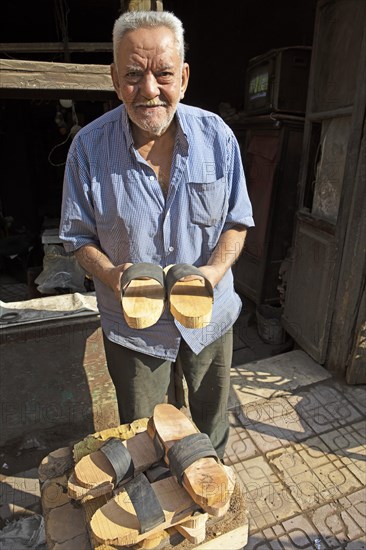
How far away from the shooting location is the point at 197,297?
5.43 ft

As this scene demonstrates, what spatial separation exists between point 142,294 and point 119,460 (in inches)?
25.7

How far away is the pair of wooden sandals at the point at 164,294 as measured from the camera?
60.9 inches

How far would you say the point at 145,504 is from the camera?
1.39m

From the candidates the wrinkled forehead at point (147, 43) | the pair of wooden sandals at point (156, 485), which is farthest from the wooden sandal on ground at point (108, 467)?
the wrinkled forehead at point (147, 43)

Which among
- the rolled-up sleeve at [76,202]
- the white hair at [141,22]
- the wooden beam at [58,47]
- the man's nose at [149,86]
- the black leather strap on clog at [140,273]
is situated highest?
the wooden beam at [58,47]

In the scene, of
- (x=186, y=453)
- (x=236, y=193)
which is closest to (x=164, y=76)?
(x=236, y=193)

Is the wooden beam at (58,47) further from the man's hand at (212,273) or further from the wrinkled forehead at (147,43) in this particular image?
the man's hand at (212,273)

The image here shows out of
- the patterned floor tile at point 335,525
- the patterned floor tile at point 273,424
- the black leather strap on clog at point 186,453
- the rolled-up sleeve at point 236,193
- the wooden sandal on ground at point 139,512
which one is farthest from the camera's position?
the patterned floor tile at point 273,424

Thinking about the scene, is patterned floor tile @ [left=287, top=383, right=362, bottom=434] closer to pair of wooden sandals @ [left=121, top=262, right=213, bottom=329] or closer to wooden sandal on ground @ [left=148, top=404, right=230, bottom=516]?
wooden sandal on ground @ [left=148, top=404, right=230, bottom=516]

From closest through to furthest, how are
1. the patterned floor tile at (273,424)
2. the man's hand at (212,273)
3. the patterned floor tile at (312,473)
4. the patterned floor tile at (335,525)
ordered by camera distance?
the man's hand at (212,273) → the patterned floor tile at (335,525) → the patterned floor tile at (312,473) → the patterned floor tile at (273,424)

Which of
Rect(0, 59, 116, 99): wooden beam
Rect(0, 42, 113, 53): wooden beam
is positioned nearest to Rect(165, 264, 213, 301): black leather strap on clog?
Rect(0, 59, 116, 99): wooden beam

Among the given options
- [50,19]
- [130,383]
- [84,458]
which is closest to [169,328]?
[130,383]

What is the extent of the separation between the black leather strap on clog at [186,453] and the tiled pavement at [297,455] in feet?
4.17

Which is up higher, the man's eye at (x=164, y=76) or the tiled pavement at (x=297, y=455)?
the man's eye at (x=164, y=76)
